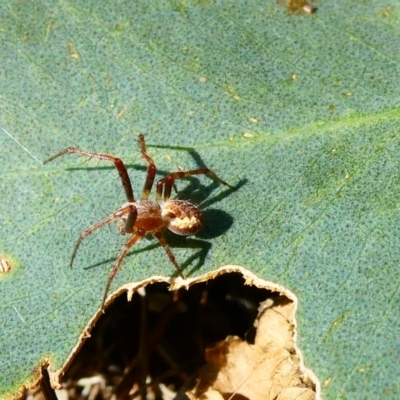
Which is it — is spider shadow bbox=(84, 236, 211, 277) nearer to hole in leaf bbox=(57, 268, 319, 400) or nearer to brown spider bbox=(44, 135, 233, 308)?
brown spider bbox=(44, 135, 233, 308)

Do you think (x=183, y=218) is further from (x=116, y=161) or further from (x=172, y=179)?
(x=116, y=161)

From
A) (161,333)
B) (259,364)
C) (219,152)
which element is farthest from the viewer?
(161,333)

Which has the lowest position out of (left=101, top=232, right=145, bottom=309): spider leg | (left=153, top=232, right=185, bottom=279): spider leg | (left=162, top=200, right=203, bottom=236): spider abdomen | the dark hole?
the dark hole

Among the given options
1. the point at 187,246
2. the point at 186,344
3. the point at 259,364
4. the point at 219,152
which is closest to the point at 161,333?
the point at 186,344

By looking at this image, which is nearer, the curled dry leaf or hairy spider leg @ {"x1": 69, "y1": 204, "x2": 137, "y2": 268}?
hairy spider leg @ {"x1": 69, "y1": 204, "x2": 137, "y2": 268}

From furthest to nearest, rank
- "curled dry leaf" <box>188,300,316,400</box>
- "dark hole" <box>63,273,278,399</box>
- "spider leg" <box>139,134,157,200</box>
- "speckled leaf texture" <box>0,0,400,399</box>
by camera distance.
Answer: "dark hole" <box>63,273,278,399</box> < "curled dry leaf" <box>188,300,316,400</box> < "spider leg" <box>139,134,157,200</box> < "speckled leaf texture" <box>0,0,400,399</box>

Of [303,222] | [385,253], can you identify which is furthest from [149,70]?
[385,253]

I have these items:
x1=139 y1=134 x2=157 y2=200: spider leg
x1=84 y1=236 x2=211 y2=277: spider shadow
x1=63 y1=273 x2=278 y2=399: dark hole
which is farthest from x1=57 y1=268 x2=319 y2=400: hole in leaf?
x1=139 y1=134 x2=157 y2=200: spider leg
